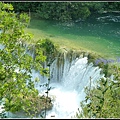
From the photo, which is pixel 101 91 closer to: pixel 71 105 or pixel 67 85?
pixel 71 105

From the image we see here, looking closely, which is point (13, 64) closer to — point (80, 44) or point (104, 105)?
point (104, 105)

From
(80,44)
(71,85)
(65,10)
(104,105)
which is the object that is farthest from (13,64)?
(65,10)

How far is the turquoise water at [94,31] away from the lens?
864 centimetres

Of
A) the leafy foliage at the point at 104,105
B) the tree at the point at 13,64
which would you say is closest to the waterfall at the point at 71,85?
the leafy foliage at the point at 104,105

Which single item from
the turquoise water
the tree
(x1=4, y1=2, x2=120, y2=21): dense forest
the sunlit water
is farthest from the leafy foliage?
(x1=4, y1=2, x2=120, y2=21): dense forest

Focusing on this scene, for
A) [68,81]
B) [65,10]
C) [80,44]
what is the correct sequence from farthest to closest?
[65,10] < [80,44] < [68,81]

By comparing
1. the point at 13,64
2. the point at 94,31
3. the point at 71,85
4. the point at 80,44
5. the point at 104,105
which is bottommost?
the point at 71,85

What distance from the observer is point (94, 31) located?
407 inches

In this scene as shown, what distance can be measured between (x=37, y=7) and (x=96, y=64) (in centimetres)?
557

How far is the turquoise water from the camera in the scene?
28.3 ft

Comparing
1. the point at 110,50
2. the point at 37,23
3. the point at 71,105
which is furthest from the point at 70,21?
the point at 71,105

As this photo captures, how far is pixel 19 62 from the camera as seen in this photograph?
3.29 meters

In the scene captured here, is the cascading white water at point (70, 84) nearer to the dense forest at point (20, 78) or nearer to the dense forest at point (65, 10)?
the dense forest at point (20, 78)

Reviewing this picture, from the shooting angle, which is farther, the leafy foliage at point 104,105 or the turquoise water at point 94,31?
the turquoise water at point 94,31
